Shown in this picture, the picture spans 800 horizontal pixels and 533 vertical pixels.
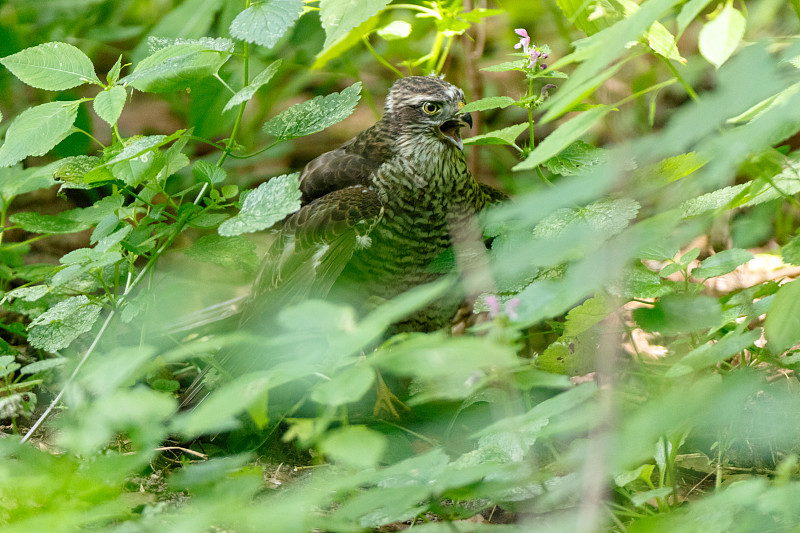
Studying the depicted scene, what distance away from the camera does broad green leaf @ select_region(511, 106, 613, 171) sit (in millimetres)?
1053

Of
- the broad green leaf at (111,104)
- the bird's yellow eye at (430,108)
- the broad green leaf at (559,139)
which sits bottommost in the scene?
the bird's yellow eye at (430,108)

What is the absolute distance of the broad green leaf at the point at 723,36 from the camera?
1280mm

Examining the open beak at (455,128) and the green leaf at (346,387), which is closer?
the green leaf at (346,387)

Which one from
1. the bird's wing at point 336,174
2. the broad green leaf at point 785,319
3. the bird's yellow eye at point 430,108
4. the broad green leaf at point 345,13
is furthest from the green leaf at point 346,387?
the bird's yellow eye at point 430,108

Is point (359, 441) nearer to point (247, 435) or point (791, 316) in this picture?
point (791, 316)

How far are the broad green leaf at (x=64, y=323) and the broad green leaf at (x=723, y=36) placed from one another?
1.98 metres

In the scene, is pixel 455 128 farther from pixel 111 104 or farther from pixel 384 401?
pixel 111 104

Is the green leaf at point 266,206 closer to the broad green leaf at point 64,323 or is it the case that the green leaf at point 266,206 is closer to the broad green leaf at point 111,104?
the broad green leaf at point 111,104

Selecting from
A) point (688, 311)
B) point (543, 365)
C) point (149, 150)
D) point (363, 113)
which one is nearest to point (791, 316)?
point (688, 311)

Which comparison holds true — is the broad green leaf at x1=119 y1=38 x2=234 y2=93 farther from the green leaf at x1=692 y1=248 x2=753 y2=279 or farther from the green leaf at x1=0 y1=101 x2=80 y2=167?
the green leaf at x1=692 y1=248 x2=753 y2=279

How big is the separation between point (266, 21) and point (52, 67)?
2.27ft

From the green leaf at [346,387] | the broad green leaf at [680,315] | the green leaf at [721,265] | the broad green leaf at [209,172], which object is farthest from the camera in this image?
the broad green leaf at [209,172]

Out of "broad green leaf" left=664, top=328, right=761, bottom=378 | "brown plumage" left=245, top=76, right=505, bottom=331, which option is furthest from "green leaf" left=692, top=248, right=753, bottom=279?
"brown plumage" left=245, top=76, right=505, bottom=331

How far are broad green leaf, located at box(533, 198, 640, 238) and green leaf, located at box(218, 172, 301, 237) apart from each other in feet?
2.35
